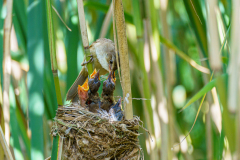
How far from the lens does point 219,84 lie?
0.50 m

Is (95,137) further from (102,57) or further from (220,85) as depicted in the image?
(102,57)

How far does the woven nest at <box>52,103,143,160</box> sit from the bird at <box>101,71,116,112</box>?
0.34 metres

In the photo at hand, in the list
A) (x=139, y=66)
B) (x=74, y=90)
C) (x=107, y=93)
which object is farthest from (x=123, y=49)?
(x=74, y=90)

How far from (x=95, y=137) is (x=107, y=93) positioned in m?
0.45

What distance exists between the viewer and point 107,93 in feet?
5.19

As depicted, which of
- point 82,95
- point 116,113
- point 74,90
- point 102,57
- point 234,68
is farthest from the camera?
point 102,57

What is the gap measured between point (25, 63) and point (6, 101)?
357 millimetres

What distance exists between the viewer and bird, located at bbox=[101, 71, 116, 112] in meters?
1.56

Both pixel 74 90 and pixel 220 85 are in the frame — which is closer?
pixel 220 85

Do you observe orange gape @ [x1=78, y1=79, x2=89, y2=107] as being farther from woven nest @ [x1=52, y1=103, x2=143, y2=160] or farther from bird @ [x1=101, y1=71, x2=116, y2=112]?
woven nest @ [x1=52, y1=103, x2=143, y2=160]

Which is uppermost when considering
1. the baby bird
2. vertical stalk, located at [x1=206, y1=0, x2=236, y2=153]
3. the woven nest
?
vertical stalk, located at [x1=206, y1=0, x2=236, y2=153]

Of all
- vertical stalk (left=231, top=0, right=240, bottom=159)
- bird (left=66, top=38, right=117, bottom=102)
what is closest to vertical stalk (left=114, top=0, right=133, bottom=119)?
vertical stalk (left=231, top=0, right=240, bottom=159)

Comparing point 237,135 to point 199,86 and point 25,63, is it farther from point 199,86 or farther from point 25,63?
point 199,86

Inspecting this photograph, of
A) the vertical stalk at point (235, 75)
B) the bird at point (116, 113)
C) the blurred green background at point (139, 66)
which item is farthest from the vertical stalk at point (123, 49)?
the vertical stalk at point (235, 75)
